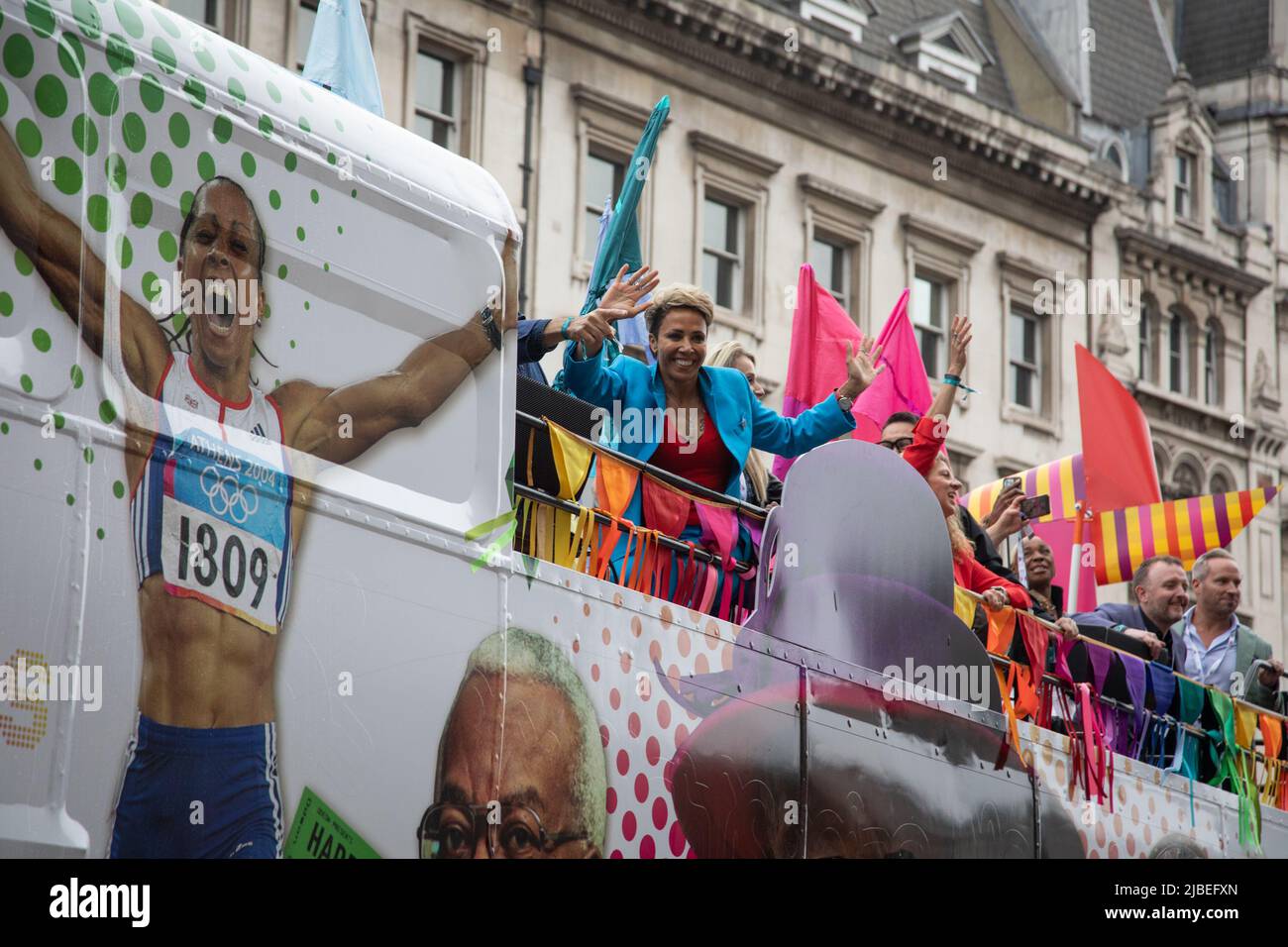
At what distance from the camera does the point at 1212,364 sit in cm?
4212

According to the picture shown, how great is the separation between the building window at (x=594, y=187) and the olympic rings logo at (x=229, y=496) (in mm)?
24223

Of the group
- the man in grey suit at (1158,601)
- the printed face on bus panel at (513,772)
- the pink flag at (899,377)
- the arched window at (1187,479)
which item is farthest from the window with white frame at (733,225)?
the printed face on bus panel at (513,772)

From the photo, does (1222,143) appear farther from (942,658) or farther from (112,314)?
(112,314)

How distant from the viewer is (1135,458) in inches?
699

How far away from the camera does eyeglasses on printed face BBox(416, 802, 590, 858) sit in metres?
6.02

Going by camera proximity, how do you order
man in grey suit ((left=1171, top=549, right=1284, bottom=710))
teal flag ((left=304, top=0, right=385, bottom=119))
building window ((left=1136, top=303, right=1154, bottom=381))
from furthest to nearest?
building window ((left=1136, top=303, right=1154, bottom=381)) → man in grey suit ((left=1171, top=549, right=1284, bottom=710)) → teal flag ((left=304, top=0, right=385, bottom=119))

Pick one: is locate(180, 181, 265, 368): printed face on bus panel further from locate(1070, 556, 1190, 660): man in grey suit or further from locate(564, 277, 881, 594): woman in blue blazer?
locate(1070, 556, 1190, 660): man in grey suit

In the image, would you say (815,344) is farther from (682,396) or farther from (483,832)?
(483,832)

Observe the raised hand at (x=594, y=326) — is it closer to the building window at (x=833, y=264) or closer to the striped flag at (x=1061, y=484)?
the striped flag at (x=1061, y=484)

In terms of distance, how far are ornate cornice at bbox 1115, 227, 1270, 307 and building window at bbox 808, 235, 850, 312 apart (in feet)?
23.8

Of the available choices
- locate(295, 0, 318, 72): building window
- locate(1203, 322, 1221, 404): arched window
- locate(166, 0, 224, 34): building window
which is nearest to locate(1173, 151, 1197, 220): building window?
locate(1203, 322, 1221, 404): arched window

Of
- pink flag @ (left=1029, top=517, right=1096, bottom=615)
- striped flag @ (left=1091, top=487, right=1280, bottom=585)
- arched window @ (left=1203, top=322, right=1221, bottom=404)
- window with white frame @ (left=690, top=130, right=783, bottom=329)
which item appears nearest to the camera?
striped flag @ (left=1091, top=487, right=1280, bottom=585)

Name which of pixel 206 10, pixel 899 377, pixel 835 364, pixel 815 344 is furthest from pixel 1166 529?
pixel 206 10
